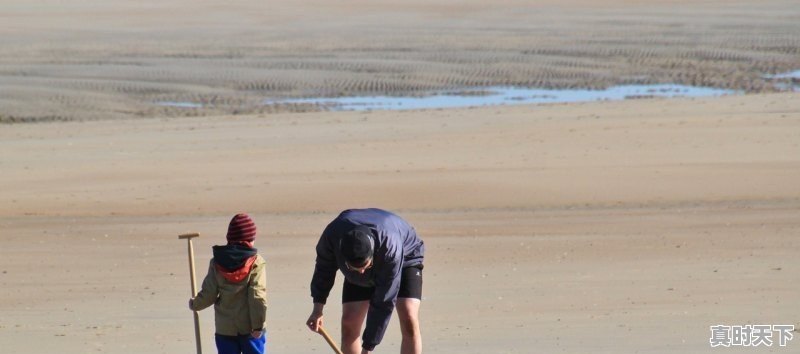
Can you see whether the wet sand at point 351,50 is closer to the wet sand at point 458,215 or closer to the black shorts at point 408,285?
the wet sand at point 458,215

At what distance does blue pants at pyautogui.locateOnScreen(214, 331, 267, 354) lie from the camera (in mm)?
5895

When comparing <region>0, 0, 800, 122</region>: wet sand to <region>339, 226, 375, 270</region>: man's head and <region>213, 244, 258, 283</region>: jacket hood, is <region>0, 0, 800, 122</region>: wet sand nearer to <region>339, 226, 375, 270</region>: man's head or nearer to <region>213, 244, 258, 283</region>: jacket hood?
<region>213, 244, 258, 283</region>: jacket hood

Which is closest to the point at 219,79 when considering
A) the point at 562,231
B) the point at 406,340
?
the point at 562,231

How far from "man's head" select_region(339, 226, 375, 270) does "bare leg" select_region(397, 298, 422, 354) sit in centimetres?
63

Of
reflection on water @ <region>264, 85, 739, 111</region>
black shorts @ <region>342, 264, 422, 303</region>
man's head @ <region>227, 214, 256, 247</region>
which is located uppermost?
reflection on water @ <region>264, 85, 739, 111</region>

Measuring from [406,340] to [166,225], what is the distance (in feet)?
21.0

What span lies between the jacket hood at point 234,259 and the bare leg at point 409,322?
75 cm

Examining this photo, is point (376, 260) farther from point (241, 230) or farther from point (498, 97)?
point (498, 97)

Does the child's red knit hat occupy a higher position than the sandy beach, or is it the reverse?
the sandy beach

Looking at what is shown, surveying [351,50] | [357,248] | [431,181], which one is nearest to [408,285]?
[357,248]

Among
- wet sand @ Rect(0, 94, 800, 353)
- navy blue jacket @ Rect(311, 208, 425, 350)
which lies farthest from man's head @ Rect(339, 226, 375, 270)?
wet sand @ Rect(0, 94, 800, 353)

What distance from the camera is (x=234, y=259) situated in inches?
225

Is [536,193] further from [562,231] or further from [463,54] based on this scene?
[463,54]

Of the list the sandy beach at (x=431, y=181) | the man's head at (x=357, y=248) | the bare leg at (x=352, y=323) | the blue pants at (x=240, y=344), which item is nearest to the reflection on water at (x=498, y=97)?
the sandy beach at (x=431, y=181)
